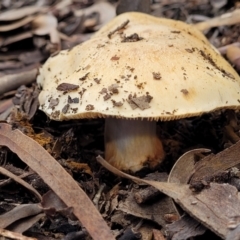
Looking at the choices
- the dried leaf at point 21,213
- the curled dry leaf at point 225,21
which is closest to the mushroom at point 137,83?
the dried leaf at point 21,213

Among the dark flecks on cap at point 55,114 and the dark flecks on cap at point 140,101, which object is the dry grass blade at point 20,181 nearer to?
the dark flecks on cap at point 55,114

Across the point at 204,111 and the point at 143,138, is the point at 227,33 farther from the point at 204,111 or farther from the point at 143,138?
the point at 204,111

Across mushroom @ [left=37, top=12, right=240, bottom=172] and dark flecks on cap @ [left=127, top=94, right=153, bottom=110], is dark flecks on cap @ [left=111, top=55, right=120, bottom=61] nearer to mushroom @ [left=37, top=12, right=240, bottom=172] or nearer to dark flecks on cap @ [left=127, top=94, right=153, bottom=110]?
mushroom @ [left=37, top=12, right=240, bottom=172]

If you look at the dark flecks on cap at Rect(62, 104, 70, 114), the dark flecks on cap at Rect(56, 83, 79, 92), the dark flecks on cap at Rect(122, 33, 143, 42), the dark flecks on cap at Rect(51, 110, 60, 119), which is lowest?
the dark flecks on cap at Rect(51, 110, 60, 119)

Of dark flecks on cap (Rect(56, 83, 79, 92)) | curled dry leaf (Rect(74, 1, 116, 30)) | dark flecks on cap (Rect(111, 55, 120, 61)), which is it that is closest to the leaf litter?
dark flecks on cap (Rect(56, 83, 79, 92))

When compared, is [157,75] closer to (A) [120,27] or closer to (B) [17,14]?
(A) [120,27]

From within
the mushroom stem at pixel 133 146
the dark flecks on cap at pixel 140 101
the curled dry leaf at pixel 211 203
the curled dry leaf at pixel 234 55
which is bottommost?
the mushroom stem at pixel 133 146

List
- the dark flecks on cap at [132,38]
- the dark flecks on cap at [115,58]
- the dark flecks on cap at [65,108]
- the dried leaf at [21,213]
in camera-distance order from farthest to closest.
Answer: the dark flecks on cap at [132,38], the dark flecks on cap at [115,58], the dark flecks on cap at [65,108], the dried leaf at [21,213]

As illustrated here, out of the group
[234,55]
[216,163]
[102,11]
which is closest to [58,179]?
[216,163]
